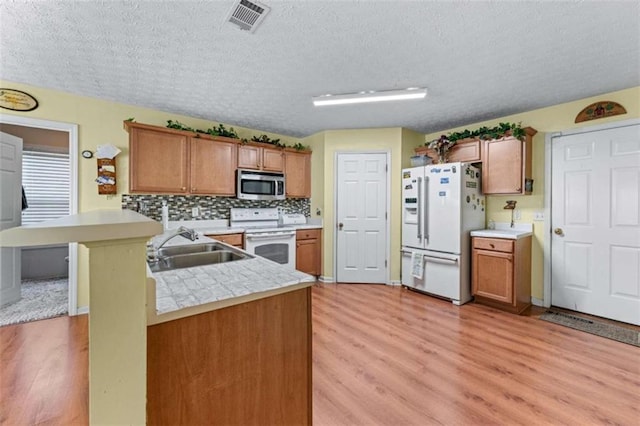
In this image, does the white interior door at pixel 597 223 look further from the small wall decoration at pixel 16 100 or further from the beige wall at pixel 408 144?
the small wall decoration at pixel 16 100

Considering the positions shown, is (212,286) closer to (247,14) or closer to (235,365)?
(235,365)

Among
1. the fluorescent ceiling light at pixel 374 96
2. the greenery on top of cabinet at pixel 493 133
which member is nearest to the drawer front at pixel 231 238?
the fluorescent ceiling light at pixel 374 96

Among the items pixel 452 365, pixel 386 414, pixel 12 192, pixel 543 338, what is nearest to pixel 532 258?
pixel 543 338

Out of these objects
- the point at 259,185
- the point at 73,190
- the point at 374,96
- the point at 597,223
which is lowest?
the point at 597,223

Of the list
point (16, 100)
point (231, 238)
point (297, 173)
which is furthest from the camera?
point (297, 173)

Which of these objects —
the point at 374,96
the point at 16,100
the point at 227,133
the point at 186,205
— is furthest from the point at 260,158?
the point at 16,100

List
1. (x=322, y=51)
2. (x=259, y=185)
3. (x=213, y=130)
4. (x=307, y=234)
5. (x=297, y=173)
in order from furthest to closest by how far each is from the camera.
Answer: (x=297, y=173)
(x=307, y=234)
(x=259, y=185)
(x=213, y=130)
(x=322, y=51)

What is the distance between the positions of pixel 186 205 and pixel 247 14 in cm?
270

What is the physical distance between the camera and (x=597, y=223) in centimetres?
300

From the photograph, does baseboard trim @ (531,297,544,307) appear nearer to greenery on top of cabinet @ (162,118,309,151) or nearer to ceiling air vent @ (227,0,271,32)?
greenery on top of cabinet @ (162,118,309,151)

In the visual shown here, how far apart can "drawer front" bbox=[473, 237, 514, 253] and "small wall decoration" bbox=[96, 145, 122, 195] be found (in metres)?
4.26

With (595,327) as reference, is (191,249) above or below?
above

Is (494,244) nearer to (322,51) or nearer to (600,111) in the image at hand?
(600,111)

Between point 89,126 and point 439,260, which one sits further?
point 439,260
